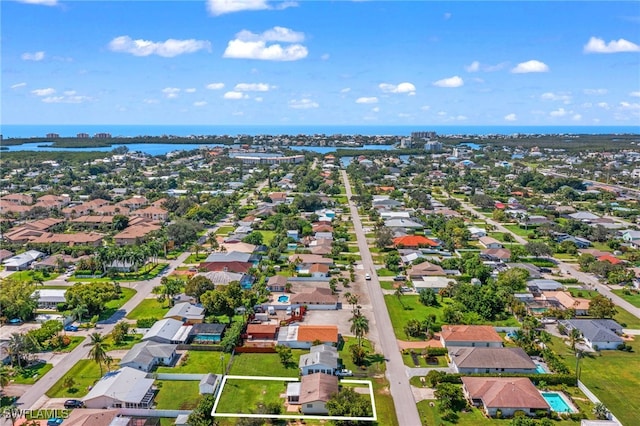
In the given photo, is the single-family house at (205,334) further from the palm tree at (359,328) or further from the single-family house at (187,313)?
the palm tree at (359,328)

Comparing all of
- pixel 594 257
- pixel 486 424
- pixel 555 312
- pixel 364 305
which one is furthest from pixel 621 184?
pixel 486 424

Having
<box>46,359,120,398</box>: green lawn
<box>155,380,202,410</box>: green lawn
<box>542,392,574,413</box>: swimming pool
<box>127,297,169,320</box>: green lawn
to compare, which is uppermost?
<box>127,297,169,320</box>: green lawn

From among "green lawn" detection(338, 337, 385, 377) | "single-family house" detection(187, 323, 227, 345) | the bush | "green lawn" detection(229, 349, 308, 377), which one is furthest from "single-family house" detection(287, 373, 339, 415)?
the bush

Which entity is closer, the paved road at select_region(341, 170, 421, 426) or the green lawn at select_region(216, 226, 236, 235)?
the paved road at select_region(341, 170, 421, 426)

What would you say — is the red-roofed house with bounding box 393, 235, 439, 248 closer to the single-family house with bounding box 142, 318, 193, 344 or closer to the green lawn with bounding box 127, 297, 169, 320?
the green lawn with bounding box 127, 297, 169, 320

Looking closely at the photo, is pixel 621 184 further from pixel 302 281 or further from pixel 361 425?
pixel 361 425

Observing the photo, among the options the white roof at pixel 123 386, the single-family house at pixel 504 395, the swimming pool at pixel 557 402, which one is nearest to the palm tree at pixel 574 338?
the swimming pool at pixel 557 402
